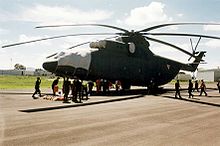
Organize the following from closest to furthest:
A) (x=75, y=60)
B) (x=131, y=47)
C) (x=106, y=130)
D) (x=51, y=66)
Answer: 1. (x=106, y=130)
2. (x=51, y=66)
3. (x=75, y=60)
4. (x=131, y=47)

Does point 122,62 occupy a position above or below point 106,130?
above

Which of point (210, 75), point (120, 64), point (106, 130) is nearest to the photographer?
point (106, 130)

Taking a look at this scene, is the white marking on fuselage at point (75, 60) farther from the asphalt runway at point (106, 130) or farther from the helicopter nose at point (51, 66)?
the asphalt runway at point (106, 130)

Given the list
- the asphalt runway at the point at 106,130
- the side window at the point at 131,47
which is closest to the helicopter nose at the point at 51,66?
the side window at the point at 131,47

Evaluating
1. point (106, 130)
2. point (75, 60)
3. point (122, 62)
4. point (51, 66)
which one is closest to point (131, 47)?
point (122, 62)

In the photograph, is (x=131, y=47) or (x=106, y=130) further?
(x=131, y=47)

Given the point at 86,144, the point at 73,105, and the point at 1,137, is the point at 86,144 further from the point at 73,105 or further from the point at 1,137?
the point at 73,105

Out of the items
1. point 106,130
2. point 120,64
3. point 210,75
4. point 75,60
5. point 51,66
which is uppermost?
point 210,75

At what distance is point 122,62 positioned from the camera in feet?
97.6

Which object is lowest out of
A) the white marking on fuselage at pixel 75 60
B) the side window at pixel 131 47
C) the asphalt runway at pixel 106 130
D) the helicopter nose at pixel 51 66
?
the asphalt runway at pixel 106 130

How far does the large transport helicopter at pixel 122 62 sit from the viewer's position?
25.8 meters

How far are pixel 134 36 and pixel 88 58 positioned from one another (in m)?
6.17

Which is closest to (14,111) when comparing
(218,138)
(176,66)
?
(218,138)

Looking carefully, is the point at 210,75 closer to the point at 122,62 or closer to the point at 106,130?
the point at 122,62
